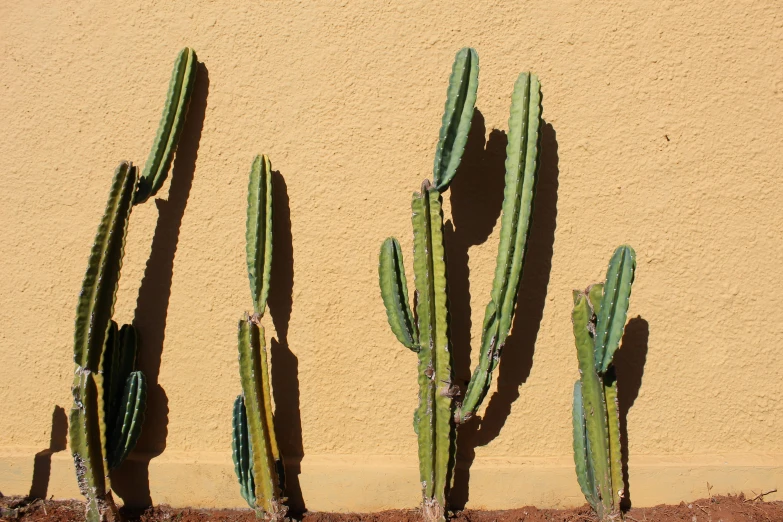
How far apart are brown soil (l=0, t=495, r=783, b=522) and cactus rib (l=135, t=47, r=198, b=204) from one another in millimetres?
1403

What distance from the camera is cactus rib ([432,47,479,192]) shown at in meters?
2.39

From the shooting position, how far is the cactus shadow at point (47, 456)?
114 inches

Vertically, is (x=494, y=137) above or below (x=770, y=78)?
below

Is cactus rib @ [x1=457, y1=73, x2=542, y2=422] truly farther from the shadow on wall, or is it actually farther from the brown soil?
the brown soil

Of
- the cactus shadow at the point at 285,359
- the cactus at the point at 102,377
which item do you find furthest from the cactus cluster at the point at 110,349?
the cactus shadow at the point at 285,359

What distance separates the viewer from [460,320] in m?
2.71

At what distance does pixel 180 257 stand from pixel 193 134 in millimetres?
555

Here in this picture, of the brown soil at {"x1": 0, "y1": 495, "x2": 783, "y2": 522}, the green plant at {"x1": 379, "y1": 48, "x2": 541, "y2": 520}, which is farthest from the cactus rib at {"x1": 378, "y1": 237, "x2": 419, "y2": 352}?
the brown soil at {"x1": 0, "y1": 495, "x2": 783, "y2": 522}

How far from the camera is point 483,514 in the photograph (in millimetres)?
2699

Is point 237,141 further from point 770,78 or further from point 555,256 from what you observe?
point 770,78

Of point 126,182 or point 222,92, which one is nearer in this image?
point 126,182

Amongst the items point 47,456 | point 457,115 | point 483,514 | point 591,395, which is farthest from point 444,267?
point 47,456

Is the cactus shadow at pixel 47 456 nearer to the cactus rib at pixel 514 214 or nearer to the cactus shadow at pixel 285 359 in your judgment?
the cactus shadow at pixel 285 359

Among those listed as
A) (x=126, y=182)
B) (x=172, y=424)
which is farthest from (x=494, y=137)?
(x=172, y=424)
